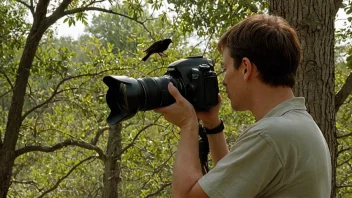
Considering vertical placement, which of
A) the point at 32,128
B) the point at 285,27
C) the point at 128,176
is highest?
the point at 285,27

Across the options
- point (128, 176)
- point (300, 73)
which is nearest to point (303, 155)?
point (300, 73)

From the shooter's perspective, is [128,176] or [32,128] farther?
[128,176]

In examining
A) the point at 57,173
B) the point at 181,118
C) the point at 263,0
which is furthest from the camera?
the point at 57,173

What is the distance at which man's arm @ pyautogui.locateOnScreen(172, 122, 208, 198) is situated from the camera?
1434 mm

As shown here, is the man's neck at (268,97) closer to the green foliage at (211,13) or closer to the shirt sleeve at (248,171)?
the shirt sleeve at (248,171)

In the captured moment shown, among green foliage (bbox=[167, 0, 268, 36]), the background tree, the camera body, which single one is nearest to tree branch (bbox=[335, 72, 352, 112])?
the background tree

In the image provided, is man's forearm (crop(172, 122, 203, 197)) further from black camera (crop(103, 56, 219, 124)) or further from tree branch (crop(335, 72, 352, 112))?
tree branch (crop(335, 72, 352, 112))

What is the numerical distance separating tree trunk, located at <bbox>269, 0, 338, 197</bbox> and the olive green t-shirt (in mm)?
1086

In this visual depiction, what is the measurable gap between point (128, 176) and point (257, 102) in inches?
239

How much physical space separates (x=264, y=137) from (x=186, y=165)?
26cm

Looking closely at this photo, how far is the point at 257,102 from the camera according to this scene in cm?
147

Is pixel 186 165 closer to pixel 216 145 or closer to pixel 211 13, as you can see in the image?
pixel 216 145

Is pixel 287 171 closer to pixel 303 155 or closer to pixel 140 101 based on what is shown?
pixel 303 155

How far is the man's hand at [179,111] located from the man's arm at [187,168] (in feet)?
0.08
